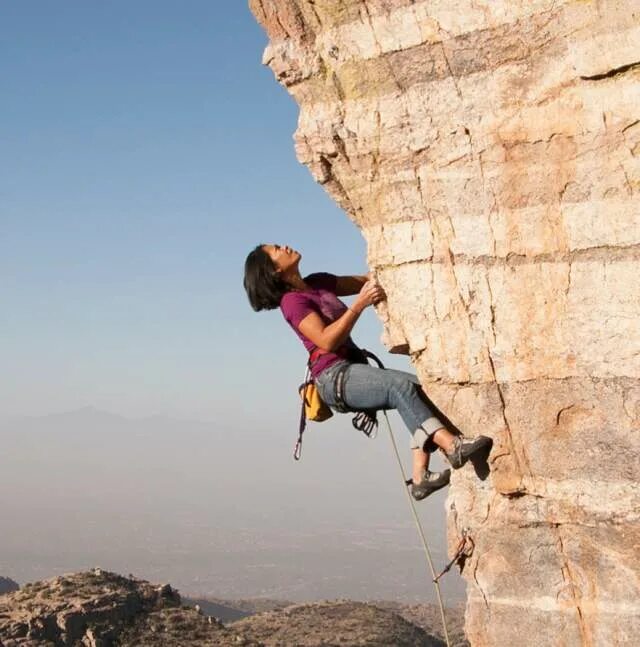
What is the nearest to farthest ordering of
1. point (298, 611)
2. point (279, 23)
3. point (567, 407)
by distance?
point (567, 407)
point (279, 23)
point (298, 611)

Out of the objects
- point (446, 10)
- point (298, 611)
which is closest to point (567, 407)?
point (446, 10)

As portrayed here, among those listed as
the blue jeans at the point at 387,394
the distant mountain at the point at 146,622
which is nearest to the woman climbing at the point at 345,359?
the blue jeans at the point at 387,394

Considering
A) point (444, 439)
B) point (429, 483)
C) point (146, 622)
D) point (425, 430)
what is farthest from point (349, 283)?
point (146, 622)

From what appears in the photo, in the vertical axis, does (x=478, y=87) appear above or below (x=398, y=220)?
above

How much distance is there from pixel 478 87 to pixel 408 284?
75.9 inches

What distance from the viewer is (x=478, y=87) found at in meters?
8.26

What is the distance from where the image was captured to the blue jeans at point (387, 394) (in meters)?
8.50

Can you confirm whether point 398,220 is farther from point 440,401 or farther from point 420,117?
point 440,401

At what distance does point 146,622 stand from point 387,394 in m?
38.9

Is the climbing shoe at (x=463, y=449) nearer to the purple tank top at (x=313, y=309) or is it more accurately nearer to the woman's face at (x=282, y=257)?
the purple tank top at (x=313, y=309)

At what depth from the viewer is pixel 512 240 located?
8.16 m

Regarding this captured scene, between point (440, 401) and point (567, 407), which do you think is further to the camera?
point (440, 401)

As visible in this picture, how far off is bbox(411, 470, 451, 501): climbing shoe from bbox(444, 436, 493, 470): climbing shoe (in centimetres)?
41

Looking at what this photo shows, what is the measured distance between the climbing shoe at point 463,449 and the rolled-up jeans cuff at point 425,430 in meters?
0.22
